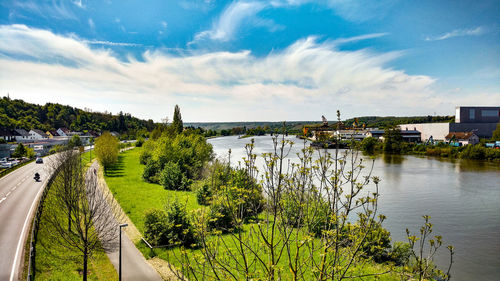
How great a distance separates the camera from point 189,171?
39.0m

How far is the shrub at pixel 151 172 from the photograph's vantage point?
37925 mm

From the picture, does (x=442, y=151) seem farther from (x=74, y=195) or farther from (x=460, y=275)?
(x=74, y=195)

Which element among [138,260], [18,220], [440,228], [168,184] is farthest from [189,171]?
→ [440,228]

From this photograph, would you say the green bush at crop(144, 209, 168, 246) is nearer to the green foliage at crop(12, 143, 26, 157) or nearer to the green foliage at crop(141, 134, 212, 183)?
the green foliage at crop(141, 134, 212, 183)

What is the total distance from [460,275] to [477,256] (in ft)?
11.5

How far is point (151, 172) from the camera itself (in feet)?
128

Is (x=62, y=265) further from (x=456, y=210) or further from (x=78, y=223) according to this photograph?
(x=456, y=210)

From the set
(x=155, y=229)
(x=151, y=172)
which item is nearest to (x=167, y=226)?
(x=155, y=229)

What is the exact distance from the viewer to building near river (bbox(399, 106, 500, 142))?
82188 millimetres

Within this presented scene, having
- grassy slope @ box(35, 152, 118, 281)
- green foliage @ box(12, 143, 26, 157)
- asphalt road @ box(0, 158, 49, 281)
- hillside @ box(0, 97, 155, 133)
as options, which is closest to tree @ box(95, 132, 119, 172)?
asphalt road @ box(0, 158, 49, 281)

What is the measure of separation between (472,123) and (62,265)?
106 m

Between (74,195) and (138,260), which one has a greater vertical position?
(74,195)

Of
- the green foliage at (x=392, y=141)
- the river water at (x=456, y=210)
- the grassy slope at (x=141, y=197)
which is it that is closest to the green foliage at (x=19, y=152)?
the grassy slope at (x=141, y=197)

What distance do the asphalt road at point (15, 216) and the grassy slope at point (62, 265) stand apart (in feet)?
2.81
